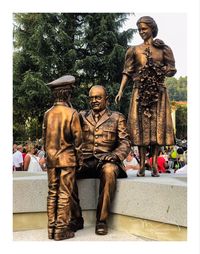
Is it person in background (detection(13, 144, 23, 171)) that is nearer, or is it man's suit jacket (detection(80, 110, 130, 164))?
man's suit jacket (detection(80, 110, 130, 164))

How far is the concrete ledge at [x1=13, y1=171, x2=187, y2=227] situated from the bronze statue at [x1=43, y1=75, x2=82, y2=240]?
76 centimetres

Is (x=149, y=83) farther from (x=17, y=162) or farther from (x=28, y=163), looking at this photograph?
(x=17, y=162)

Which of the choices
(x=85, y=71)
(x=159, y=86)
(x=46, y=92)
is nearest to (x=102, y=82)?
(x=85, y=71)

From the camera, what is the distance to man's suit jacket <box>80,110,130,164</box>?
6.32 metres

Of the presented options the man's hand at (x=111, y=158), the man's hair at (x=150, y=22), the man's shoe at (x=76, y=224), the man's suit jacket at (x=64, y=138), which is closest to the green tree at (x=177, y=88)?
the man's hair at (x=150, y=22)

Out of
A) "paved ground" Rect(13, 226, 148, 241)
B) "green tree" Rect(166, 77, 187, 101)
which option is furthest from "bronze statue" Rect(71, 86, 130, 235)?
"green tree" Rect(166, 77, 187, 101)

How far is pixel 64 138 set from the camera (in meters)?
5.60

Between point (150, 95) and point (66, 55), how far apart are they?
16590mm

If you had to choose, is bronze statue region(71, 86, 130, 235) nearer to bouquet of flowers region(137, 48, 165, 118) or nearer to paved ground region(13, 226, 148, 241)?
paved ground region(13, 226, 148, 241)

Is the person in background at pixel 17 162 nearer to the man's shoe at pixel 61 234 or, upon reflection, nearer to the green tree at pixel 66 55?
the man's shoe at pixel 61 234

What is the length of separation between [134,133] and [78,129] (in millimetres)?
1409

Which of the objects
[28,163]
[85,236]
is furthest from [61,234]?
[28,163]

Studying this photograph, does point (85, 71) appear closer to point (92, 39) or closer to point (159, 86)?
point (92, 39)

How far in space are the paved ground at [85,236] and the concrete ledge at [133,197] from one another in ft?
0.93
